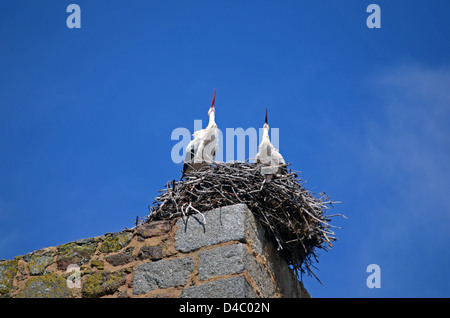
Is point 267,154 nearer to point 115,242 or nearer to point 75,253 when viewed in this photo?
point 115,242

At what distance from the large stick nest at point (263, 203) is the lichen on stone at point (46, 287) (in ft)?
3.27

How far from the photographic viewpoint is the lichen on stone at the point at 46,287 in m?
5.98

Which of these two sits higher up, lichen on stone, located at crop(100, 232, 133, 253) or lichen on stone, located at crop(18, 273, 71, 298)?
lichen on stone, located at crop(100, 232, 133, 253)

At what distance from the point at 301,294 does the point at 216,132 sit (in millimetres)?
3250

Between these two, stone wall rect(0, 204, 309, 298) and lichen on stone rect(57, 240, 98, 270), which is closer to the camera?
stone wall rect(0, 204, 309, 298)

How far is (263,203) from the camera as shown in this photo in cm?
640

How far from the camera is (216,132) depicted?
31.0 ft

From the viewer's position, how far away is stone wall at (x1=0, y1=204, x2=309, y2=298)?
557 cm

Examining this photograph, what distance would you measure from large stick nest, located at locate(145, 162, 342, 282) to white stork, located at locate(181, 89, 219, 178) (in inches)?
64.0

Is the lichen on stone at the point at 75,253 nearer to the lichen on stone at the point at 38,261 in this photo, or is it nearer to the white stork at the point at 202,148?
the lichen on stone at the point at 38,261

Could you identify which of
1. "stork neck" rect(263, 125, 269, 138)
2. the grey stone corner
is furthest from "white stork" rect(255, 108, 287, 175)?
the grey stone corner

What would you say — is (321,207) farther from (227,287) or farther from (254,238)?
(227,287)

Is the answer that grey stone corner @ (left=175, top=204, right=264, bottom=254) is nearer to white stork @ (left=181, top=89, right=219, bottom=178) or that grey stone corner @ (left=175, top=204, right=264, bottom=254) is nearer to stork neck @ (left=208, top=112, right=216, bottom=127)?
white stork @ (left=181, top=89, right=219, bottom=178)
